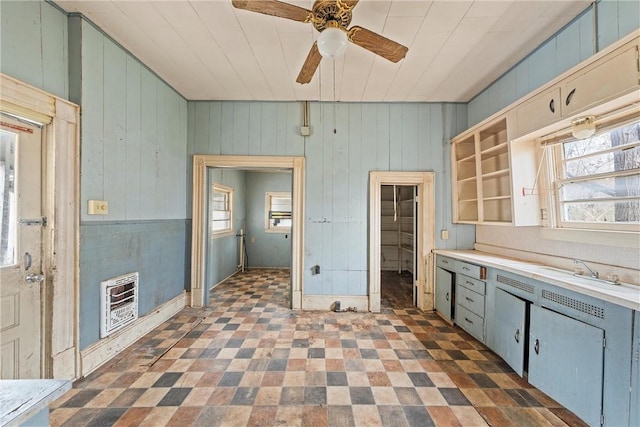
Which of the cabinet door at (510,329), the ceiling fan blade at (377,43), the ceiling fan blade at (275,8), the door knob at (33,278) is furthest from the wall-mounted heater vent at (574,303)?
the door knob at (33,278)

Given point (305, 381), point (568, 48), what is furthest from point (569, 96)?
point (305, 381)

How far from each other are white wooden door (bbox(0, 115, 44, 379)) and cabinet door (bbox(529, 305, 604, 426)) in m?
3.70

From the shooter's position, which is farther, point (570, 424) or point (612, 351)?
point (570, 424)

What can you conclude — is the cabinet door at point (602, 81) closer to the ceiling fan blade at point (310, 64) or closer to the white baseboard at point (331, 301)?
the ceiling fan blade at point (310, 64)

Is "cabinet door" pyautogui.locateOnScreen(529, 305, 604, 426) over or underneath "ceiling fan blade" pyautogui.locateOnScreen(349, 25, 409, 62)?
underneath

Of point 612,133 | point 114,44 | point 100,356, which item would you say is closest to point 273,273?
point 100,356

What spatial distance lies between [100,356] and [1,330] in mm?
767

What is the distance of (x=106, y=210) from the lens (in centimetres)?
235

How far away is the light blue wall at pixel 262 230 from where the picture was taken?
6.32 meters

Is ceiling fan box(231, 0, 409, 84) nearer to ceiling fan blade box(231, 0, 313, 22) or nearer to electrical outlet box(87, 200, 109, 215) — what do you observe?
ceiling fan blade box(231, 0, 313, 22)

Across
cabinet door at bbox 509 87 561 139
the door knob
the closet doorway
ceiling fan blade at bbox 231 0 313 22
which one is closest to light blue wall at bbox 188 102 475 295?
cabinet door at bbox 509 87 561 139

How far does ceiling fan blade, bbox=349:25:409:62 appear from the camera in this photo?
1.75 metres

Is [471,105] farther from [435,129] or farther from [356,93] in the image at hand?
[356,93]

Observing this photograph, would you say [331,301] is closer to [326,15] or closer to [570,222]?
[570,222]
